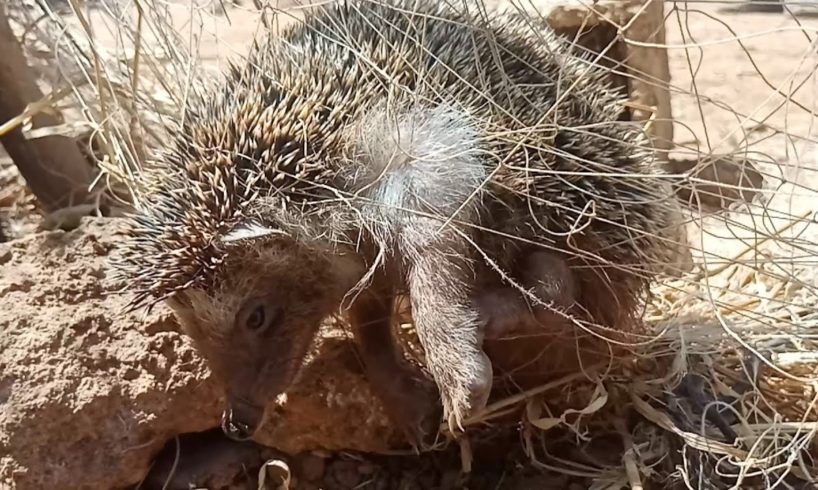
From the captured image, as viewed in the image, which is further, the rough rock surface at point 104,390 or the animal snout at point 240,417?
the rough rock surface at point 104,390

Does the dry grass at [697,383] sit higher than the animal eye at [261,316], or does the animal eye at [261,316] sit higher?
the animal eye at [261,316]

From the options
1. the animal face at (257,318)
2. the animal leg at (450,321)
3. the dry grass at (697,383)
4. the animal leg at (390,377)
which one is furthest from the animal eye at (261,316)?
the dry grass at (697,383)

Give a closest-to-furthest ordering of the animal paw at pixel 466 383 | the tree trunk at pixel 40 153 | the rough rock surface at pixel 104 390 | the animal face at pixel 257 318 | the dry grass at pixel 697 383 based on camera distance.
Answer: the animal paw at pixel 466 383 < the animal face at pixel 257 318 < the dry grass at pixel 697 383 < the rough rock surface at pixel 104 390 < the tree trunk at pixel 40 153

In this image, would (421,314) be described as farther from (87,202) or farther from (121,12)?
(87,202)

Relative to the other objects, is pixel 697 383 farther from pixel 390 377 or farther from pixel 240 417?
pixel 240 417

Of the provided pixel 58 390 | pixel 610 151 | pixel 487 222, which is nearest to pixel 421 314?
pixel 487 222

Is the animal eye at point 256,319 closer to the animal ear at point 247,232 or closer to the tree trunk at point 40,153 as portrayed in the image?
the animal ear at point 247,232

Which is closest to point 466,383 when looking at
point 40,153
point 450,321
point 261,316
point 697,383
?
point 450,321
